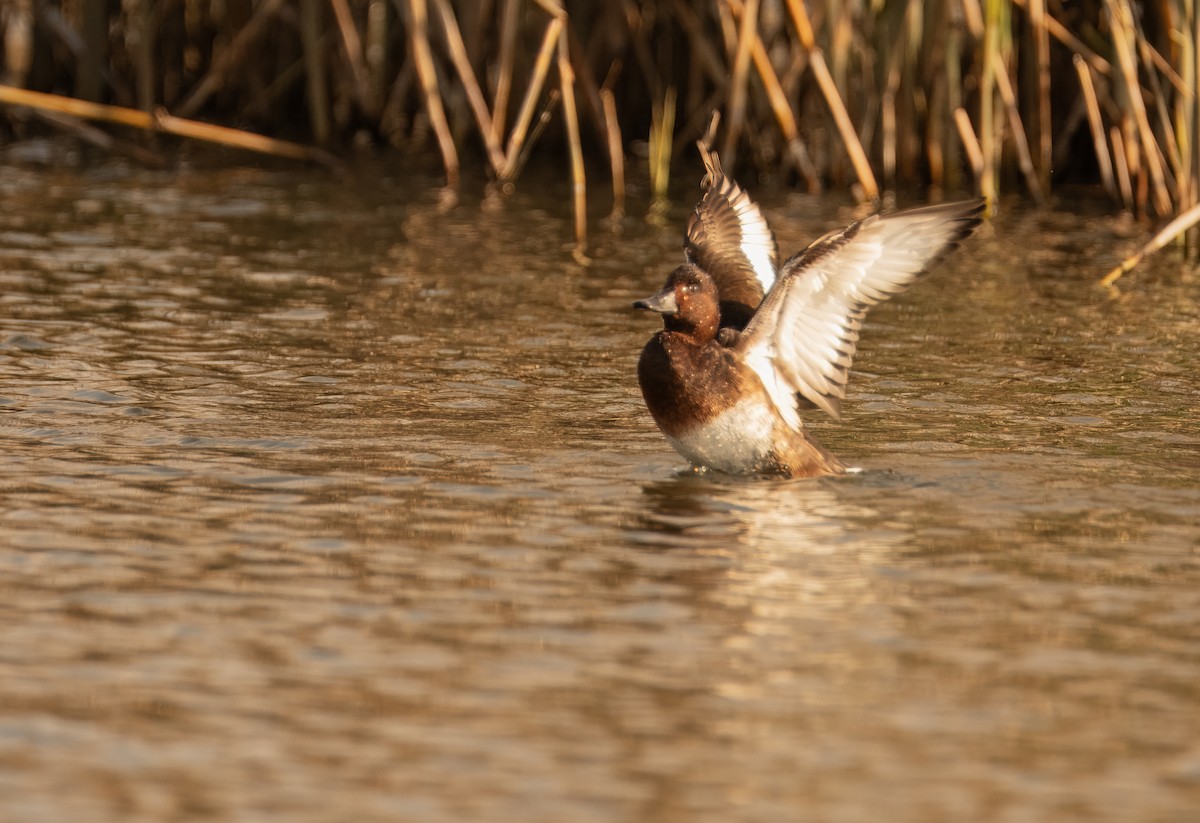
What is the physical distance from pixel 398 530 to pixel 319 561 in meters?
0.42

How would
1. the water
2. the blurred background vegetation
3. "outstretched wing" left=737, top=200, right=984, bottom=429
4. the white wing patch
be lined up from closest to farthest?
1. the water
2. "outstretched wing" left=737, top=200, right=984, bottom=429
3. the white wing patch
4. the blurred background vegetation

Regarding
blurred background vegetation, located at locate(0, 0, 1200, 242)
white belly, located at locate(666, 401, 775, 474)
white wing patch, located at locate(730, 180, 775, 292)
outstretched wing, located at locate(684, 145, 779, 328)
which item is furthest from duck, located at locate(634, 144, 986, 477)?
blurred background vegetation, located at locate(0, 0, 1200, 242)

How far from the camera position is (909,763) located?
389 cm

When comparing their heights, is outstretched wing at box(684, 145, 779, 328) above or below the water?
above

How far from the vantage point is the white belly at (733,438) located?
21.6 feet

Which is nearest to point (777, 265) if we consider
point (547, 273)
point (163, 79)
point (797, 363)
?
point (797, 363)

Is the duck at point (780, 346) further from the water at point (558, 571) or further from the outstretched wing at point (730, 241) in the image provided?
the outstretched wing at point (730, 241)

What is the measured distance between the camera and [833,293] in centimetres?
663

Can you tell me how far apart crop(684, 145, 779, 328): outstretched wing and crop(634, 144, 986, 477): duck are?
69 centimetres

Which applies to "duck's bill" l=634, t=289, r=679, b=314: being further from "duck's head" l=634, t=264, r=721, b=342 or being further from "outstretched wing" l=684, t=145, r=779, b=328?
"outstretched wing" l=684, t=145, r=779, b=328

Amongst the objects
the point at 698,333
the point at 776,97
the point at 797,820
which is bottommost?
the point at 797,820

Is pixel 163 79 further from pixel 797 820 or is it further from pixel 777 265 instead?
pixel 797 820

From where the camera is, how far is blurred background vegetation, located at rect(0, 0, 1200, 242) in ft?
39.2

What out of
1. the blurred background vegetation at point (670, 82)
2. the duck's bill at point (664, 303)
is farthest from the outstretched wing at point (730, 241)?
the blurred background vegetation at point (670, 82)
